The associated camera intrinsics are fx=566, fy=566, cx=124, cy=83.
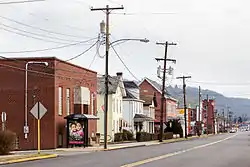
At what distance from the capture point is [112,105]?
75.2 m

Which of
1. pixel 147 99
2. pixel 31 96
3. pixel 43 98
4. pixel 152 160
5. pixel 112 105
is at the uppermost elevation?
pixel 147 99

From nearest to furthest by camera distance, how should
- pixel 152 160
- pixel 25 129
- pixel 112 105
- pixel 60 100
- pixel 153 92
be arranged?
pixel 152 160 < pixel 25 129 < pixel 60 100 < pixel 112 105 < pixel 153 92

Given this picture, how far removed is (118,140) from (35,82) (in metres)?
25.4

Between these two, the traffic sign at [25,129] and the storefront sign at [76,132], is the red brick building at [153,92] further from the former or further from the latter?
the traffic sign at [25,129]

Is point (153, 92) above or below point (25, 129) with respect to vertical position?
above

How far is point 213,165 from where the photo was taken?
2453 cm

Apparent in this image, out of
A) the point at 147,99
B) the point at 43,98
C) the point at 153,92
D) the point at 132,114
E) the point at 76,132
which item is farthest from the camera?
the point at 153,92

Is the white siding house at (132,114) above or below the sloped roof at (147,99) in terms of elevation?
below

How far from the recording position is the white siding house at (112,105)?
7338 cm

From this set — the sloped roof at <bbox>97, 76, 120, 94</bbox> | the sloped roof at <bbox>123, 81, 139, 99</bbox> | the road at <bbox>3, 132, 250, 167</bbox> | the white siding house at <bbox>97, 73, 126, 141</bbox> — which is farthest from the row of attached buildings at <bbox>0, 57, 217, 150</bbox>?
the sloped roof at <bbox>123, 81, 139, 99</bbox>

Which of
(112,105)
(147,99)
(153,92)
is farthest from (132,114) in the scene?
(153,92)

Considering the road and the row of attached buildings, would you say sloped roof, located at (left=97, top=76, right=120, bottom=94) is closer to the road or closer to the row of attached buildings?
the row of attached buildings

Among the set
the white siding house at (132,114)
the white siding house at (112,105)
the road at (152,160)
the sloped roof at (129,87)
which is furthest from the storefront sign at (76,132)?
the sloped roof at (129,87)

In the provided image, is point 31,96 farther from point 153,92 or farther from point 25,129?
point 153,92
